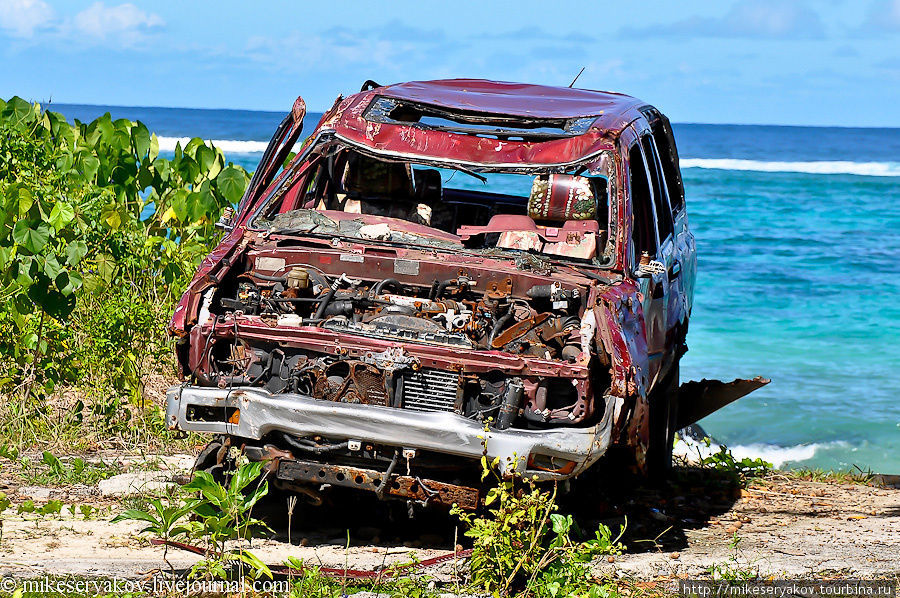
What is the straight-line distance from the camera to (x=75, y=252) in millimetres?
7875

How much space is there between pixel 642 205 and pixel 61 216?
3.81 metres

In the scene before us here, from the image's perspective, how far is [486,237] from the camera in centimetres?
720

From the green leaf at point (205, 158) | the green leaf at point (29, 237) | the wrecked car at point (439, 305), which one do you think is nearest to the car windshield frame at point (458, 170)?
the wrecked car at point (439, 305)

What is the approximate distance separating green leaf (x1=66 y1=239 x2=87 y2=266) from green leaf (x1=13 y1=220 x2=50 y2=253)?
218mm

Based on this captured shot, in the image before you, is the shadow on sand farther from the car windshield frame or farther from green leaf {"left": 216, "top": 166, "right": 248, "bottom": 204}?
green leaf {"left": 216, "top": 166, "right": 248, "bottom": 204}

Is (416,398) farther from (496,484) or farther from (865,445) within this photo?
(865,445)

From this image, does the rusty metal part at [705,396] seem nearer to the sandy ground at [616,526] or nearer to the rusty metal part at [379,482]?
the sandy ground at [616,526]

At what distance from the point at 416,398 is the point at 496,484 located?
22.6 inches

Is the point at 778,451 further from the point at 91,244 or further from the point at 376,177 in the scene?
the point at 91,244

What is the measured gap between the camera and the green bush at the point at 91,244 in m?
7.71

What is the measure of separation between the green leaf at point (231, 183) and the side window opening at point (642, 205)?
3707 millimetres

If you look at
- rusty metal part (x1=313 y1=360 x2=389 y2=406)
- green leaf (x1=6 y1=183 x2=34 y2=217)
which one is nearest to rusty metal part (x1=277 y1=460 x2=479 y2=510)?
rusty metal part (x1=313 y1=360 x2=389 y2=406)

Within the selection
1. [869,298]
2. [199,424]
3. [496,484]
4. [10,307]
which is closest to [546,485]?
[496,484]

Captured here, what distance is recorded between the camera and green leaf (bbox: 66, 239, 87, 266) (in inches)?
309
